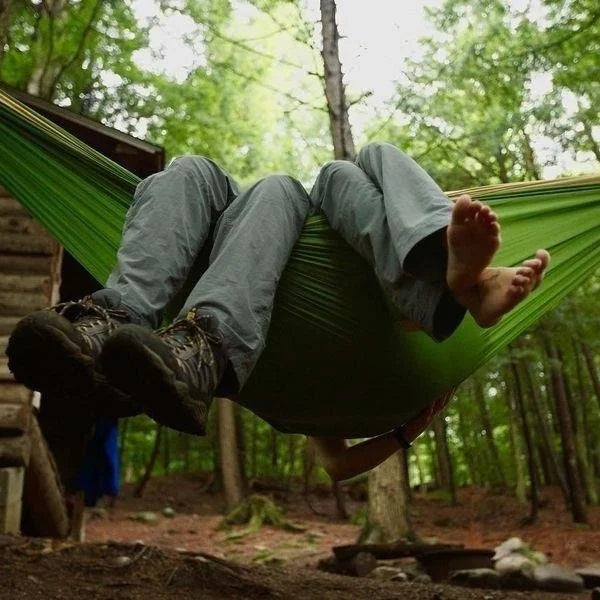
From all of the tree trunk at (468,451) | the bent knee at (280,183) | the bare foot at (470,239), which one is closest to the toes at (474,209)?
the bare foot at (470,239)

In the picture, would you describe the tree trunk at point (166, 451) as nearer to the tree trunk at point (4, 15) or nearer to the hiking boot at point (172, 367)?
the tree trunk at point (4, 15)

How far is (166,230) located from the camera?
1178 millimetres

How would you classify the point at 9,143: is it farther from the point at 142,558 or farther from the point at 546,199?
the point at 142,558

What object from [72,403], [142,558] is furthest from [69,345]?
[142,558]

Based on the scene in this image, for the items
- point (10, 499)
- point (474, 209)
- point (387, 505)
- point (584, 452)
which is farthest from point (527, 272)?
point (584, 452)

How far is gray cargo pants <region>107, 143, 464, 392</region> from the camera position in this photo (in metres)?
1.06

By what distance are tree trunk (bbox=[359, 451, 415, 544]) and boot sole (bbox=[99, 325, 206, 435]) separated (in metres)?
3.75

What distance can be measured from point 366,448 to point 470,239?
0.80m

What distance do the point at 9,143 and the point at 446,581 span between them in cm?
315

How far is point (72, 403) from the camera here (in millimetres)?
1027

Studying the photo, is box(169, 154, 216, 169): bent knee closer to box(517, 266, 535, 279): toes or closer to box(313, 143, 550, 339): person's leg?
box(313, 143, 550, 339): person's leg

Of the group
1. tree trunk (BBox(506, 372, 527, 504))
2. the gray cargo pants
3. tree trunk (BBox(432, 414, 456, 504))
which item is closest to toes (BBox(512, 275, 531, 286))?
the gray cargo pants

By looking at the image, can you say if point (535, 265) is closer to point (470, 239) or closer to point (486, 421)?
point (470, 239)

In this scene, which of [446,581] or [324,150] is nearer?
[446,581]
